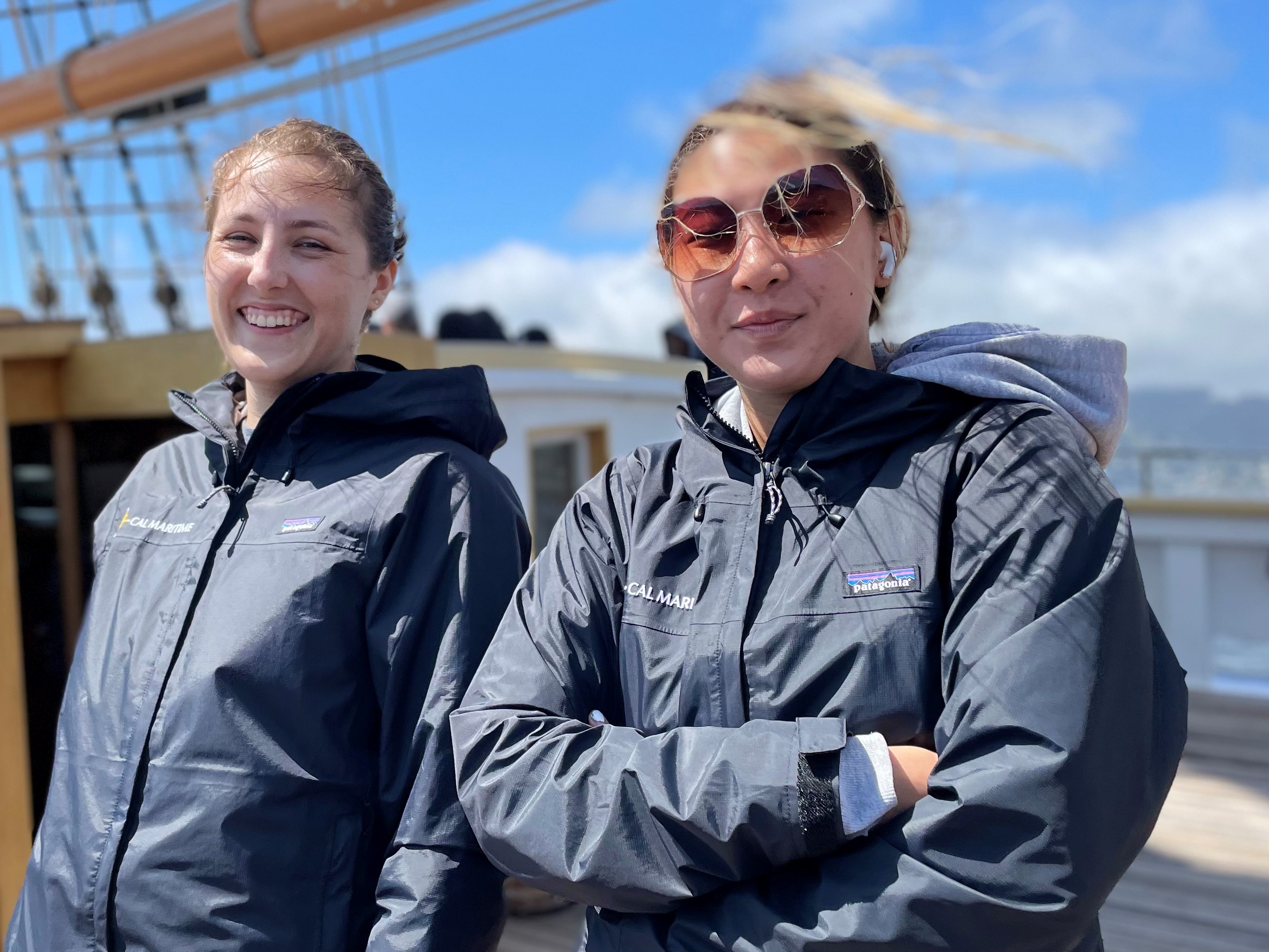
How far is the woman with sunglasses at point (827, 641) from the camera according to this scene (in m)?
1.02

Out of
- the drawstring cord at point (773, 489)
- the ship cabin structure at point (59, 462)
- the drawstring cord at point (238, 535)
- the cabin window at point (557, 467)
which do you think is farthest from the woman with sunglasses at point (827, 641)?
the cabin window at point (557, 467)

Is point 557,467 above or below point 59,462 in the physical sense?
below

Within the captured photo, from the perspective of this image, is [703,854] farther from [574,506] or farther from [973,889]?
[574,506]

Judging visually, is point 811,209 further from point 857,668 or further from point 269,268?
point 269,268

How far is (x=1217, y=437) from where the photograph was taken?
14898 millimetres

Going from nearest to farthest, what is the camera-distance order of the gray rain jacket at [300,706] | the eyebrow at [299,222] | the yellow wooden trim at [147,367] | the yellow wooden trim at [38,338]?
the gray rain jacket at [300,706] → the eyebrow at [299,222] → the yellow wooden trim at [147,367] → the yellow wooden trim at [38,338]

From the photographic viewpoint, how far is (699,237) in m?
1.27

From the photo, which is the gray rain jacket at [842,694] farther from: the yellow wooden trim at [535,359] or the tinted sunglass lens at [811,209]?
the yellow wooden trim at [535,359]

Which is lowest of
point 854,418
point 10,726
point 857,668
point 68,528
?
point 10,726

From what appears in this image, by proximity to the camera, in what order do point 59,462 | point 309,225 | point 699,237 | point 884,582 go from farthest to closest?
point 59,462 < point 309,225 < point 699,237 < point 884,582

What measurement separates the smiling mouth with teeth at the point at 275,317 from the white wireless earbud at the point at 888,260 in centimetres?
94

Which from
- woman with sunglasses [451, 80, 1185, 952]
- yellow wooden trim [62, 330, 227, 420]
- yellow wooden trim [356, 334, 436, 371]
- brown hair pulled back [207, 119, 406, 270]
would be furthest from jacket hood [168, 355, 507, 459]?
yellow wooden trim [62, 330, 227, 420]

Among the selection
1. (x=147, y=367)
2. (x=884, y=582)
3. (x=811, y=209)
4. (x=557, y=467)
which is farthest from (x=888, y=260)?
(x=557, y=467)

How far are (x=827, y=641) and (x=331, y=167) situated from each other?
1.13 m
